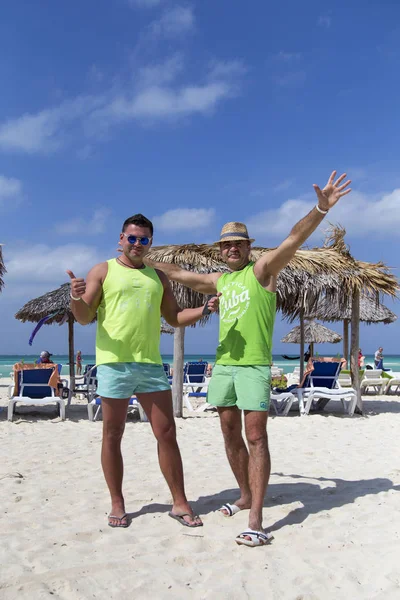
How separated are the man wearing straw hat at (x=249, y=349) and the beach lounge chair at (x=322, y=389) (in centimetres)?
589

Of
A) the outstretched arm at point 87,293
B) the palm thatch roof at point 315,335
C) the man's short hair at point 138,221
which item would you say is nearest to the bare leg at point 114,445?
the outstretched arm at point 87,293

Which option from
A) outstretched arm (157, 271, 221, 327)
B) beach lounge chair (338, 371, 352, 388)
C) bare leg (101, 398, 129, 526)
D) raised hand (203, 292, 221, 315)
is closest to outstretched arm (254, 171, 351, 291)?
raised hand (203, 292, 221, 315)

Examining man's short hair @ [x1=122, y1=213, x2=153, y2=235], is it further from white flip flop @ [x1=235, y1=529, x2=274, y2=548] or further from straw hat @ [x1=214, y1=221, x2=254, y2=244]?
white flip flop @ [x1=235, y1=529, x2=274, y2=548]

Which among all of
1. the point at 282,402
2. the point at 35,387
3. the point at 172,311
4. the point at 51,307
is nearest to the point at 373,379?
the point at 282,402

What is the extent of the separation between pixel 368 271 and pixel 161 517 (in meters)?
7.00

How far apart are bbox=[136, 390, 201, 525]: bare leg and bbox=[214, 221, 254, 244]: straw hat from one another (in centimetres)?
96

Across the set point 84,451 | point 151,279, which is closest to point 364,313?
point 84,451

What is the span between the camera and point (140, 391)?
9.82 feet

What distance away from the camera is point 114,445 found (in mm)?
3010

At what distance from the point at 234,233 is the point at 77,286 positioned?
961 mm

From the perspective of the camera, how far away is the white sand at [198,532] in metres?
2.21

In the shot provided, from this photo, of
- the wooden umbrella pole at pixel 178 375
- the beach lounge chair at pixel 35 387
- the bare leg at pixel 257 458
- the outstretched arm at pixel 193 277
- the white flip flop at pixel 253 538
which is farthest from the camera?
the wooden umbrella pole at pixel 178 375

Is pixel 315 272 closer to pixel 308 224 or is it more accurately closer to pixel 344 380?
pixel 344 380

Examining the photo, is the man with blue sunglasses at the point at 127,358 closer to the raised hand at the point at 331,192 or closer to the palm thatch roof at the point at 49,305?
the raised hand at the point at 331,192
